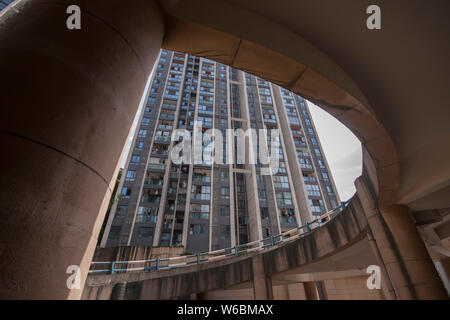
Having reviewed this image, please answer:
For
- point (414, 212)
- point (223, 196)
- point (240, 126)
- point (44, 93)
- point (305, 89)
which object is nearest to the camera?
point (44, 93)

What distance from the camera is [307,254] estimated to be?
8969mm

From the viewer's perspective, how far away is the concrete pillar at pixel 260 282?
10281 mm

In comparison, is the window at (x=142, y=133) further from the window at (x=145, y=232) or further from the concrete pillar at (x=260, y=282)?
the concrete pillar at (x=260, y=282)

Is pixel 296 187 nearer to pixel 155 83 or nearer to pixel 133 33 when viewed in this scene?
pixel 155 83

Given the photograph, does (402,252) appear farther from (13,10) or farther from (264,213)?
(264,213)

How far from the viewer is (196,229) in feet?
116

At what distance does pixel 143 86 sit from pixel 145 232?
35.1 metres

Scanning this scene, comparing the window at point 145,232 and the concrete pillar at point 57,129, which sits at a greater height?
the window at point 145,232

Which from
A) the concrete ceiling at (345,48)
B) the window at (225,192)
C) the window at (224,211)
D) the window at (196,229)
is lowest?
the concrete ceiling at (345,48)

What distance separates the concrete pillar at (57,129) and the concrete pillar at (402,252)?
22.2 ft

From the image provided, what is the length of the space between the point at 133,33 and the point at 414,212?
8105mm

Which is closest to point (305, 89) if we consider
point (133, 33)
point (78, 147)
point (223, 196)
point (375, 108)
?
point (375, 108)

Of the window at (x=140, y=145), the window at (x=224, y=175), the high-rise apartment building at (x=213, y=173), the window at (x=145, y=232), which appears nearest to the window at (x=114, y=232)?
the high-rise apartment building at (x=213, y=173)

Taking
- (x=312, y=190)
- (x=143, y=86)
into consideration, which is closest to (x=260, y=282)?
(x=143, y=86)
